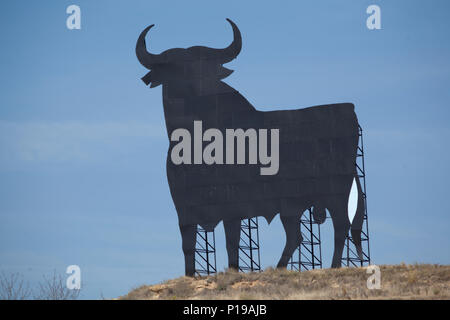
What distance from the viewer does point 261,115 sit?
21766 mm

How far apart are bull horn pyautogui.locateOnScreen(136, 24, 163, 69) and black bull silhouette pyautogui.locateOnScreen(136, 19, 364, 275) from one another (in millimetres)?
97

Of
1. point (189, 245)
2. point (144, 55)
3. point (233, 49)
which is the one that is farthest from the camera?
point (144, 55)

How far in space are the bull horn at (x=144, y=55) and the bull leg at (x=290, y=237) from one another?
6.68 metres

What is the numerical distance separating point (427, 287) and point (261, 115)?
7.40 m

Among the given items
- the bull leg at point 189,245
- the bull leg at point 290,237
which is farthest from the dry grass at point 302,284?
the bull leg at point 189,245

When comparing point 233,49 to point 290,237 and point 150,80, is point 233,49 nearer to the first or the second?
point 150,80

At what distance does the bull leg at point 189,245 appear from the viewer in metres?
21.7

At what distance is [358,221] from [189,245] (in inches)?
205

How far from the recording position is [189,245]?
2180 centimetres

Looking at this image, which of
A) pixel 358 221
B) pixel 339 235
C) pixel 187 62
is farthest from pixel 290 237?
pixel 187 62

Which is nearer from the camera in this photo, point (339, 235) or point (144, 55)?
point (339, 235)

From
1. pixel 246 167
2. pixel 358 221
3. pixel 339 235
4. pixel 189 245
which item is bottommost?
pixel 189 245

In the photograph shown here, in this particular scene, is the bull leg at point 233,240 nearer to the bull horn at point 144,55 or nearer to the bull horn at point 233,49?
the bull horn at point 233,49
